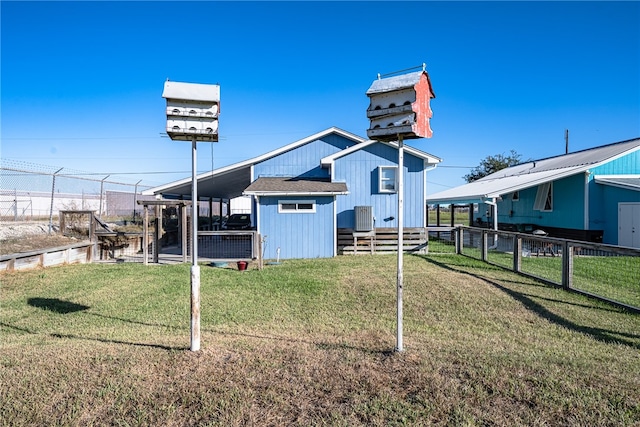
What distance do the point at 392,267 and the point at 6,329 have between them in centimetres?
805

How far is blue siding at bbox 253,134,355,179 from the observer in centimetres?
1488

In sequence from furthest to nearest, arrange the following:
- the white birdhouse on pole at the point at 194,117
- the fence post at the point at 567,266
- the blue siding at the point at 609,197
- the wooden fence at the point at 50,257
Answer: the blue siding at the point at 609,197
the wooden fence at the point at 50,257
the fence post at the point at 567,266
the white birdhouse on pole at the point at 194,117

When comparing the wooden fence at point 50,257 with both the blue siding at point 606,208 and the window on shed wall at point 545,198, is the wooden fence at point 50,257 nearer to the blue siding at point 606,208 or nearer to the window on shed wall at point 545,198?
the blue siding at point 606,208

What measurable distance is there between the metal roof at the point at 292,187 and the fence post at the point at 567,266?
6.68 m

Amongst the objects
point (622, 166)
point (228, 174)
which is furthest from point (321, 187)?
point (622, 166)

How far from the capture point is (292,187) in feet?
42.1

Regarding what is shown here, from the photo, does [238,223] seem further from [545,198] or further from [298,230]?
[545,198]

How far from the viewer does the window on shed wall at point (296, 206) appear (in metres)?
12.6

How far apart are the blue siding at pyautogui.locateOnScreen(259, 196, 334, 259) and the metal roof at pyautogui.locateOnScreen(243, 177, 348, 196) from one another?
1.01 feet

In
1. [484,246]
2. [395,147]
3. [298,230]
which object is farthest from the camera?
[395,147]

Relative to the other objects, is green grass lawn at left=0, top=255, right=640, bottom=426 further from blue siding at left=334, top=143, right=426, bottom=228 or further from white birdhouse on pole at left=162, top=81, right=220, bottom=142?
blue siding at left=334, top=143, right=426, bottom=228

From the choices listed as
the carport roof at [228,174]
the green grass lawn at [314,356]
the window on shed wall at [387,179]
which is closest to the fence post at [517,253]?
the green grass lawn at [314,356]

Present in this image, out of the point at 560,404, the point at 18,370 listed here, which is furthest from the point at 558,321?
the point at 18,370

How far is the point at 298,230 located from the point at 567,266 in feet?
25.6
